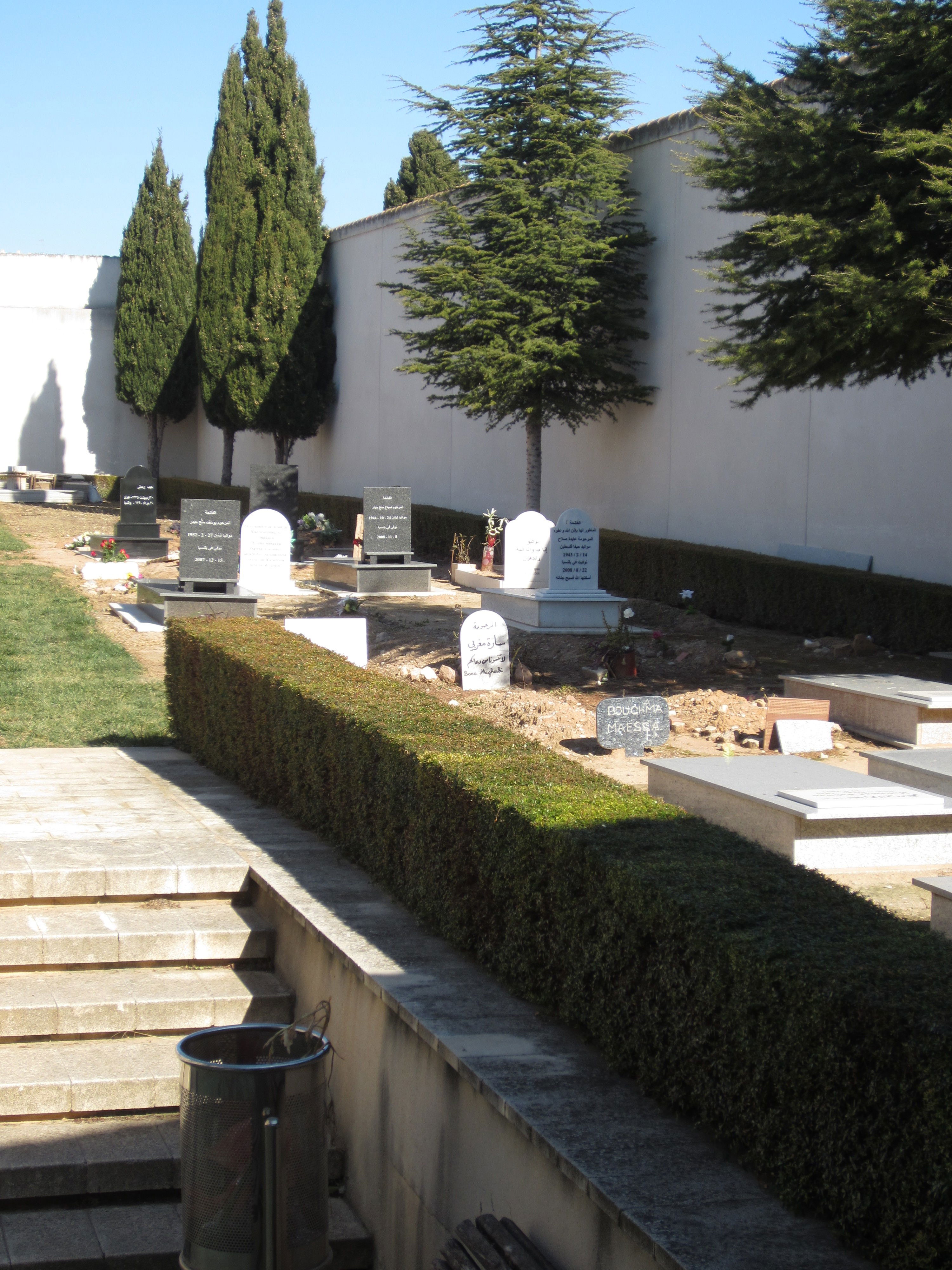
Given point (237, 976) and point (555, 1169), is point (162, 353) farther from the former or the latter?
point (555, 1169)

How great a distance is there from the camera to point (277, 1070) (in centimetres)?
350

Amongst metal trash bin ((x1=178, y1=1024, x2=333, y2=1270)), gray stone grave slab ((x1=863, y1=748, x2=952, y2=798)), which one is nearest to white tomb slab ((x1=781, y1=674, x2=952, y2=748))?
gray stone grave slab ((x1=863, y1=748, x2=952, y2=798))

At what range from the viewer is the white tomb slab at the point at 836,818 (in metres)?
5.34

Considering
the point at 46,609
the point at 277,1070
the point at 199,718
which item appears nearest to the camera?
the point at 277,1070

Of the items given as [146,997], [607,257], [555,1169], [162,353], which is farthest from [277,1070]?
[162,353]

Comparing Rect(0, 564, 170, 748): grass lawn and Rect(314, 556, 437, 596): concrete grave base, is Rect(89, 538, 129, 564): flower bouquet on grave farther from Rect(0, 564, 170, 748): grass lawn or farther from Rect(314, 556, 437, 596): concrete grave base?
Rect(314, 556, 437, 596): concrete grave base

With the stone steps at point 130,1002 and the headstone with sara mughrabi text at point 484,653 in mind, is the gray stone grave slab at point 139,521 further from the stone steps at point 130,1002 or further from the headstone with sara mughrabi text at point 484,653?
the stone steps at point 130,1002

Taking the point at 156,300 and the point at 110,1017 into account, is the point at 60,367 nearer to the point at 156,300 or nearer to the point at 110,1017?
the point at 156,300

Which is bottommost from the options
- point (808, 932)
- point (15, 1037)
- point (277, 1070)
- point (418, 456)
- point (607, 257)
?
point (15, 1037)

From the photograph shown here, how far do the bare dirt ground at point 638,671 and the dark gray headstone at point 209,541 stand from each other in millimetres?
942

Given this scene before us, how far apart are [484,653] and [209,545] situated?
4852 mm

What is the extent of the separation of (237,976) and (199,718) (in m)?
3.09

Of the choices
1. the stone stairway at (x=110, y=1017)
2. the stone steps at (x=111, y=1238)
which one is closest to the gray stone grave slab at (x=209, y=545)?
the stone stairway at (x=110, y=1017)

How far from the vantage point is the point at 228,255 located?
29547mm
